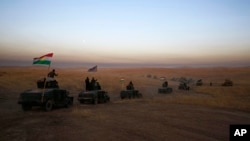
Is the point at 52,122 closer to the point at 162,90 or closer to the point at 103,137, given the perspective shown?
the point at 103,137

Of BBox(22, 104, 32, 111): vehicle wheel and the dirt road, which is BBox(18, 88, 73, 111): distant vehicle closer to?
BBox(22, 104, 32, 111): vehicle wheel

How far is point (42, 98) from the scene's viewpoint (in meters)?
17.5

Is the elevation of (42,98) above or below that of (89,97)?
above

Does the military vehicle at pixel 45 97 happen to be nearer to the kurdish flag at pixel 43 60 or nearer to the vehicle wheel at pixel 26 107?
the vehicle wheel at pixel 26 107

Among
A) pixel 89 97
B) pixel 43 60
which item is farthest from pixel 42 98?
pixel 89 97

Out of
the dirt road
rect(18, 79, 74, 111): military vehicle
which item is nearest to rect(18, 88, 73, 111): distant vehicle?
rect(18, 79, 74, 111): military vehicle

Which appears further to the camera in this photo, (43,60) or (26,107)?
(43,60)

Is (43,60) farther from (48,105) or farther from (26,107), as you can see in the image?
(26,107)

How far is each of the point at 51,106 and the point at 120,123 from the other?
6851 millimetres

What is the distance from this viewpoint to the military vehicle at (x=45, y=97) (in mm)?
Answer: 17516

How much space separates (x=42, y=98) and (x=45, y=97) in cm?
28

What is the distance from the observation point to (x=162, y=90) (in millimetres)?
39750

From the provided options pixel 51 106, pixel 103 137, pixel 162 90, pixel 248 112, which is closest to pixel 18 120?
pixel 51 106

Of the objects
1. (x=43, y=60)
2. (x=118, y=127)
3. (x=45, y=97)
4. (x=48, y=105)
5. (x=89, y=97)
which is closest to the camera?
(x=118, y=127)
